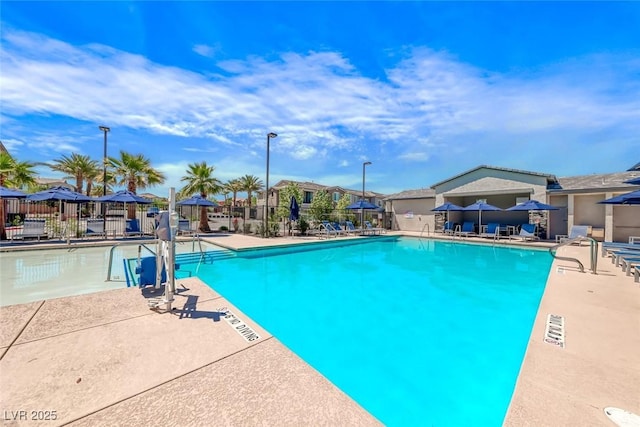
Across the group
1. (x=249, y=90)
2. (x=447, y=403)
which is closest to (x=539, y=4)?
(x=249, y=90)

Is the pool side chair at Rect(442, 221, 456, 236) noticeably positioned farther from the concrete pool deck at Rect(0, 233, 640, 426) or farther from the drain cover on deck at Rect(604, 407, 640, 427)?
the drain cover on deck at Rect(604, 407, 640, 427)

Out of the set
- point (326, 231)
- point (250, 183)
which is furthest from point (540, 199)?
point (250, 183)

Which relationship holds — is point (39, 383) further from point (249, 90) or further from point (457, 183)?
point (457, 183)

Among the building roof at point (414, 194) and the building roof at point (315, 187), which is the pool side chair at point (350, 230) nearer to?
the building roof at point (414, 194)

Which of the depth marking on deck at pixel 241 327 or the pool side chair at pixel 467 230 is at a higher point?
→ the pool side chair at pixel 467 230

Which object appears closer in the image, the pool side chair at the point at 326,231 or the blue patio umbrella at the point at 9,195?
the blue patio umbrella at the point at 9,195

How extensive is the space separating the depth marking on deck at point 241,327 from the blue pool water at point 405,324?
0.88 m

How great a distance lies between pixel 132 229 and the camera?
44.4 ft

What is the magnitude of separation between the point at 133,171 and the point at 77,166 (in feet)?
42.9

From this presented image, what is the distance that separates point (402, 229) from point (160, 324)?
21684 mm

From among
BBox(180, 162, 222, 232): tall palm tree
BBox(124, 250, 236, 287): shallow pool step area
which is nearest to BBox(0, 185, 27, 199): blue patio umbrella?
BBox(124, 250, 236, 287): shallow pool step area

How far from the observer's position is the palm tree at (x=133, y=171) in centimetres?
1556

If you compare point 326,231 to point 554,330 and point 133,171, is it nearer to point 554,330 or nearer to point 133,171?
point 133,171

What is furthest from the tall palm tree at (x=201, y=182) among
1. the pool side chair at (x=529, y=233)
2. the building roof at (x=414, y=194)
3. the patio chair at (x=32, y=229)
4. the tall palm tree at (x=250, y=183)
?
the pool side chair at (x=529, y=233)
